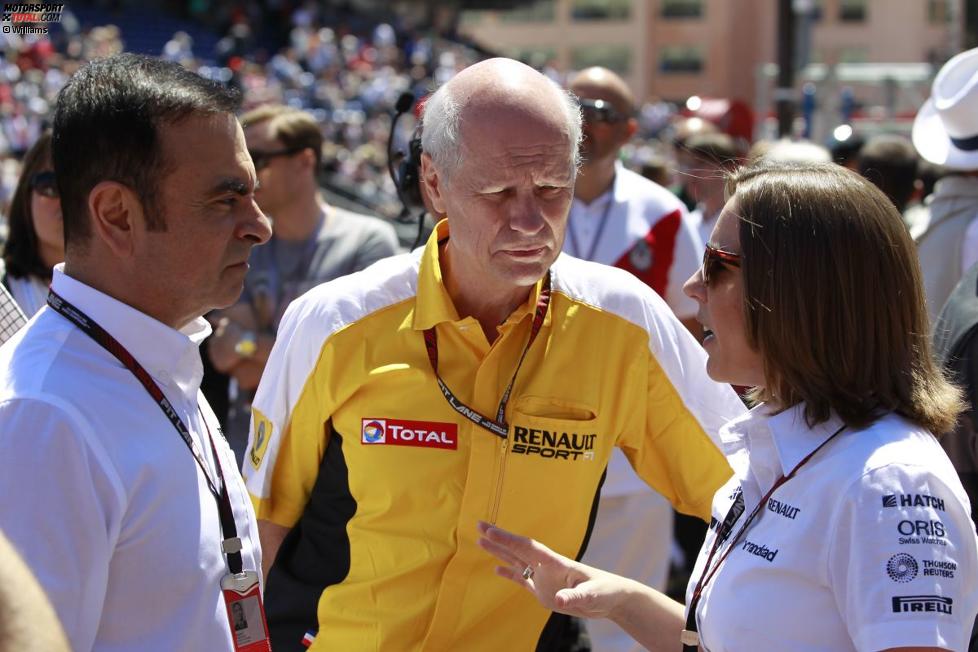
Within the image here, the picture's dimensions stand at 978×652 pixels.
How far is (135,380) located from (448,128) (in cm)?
90

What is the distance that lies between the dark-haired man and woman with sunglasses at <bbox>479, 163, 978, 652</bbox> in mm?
2516

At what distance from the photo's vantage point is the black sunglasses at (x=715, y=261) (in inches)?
80.5

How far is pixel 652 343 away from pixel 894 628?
Result: 97cm

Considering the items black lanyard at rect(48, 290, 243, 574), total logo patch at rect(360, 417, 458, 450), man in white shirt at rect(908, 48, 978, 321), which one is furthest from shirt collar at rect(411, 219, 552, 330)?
man in white shirt at rect(908, 48, 978, 321)

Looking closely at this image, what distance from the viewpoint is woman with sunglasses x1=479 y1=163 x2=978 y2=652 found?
1.70 metres

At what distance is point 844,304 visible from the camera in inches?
74.1

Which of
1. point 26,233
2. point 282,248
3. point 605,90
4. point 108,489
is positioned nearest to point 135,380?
point 108,489

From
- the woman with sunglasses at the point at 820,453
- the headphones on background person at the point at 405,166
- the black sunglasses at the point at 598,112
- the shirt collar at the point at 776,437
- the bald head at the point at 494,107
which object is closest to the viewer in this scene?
the woman with sunglasses at the point at 820,453

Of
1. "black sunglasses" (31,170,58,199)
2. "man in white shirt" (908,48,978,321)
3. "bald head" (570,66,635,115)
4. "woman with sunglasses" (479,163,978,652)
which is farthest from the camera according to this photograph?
"bald head" (570,66,635,115)

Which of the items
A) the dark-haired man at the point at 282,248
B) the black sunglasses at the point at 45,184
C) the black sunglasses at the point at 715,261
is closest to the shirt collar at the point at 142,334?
the black sunglasses at the point at 715,261

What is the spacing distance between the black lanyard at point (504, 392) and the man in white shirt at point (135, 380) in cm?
50

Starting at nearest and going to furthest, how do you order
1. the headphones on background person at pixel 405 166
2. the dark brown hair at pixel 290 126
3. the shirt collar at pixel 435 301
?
the shirt collar at pixel 435 301 < the headphones on background person at pixel 405 166 < the dark brown hair at pixel 290 126

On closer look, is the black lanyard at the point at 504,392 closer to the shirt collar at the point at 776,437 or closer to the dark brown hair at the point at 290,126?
the shirt collar at the point at 776,437

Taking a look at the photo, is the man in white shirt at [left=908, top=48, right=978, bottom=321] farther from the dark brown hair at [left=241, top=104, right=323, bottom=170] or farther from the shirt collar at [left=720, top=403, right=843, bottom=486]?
the dark brown hair at [left=241, top=104, right=323, bottom=170]
